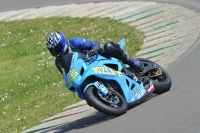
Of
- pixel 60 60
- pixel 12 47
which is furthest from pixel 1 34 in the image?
pixel 60 60

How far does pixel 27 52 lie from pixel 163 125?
995 cm

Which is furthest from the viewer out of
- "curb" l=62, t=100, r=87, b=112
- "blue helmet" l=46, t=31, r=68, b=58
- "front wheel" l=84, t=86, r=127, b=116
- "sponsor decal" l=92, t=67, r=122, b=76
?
"curb" l=62, t=100, r=87, b=112

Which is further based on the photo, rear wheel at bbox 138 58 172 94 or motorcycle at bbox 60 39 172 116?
rear wheel at bbox 138 58 172 94

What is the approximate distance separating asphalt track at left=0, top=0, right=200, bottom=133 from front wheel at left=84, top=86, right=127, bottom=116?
0.12 metres

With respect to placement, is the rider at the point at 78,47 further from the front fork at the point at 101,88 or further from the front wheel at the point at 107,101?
the front wheel at the point at 107,101

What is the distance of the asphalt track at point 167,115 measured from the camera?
289 inches

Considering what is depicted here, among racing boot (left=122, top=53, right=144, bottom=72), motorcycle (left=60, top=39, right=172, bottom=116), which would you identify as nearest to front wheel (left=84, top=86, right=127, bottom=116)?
motorcycle (left=60, top=39, right=172, bottom=116)

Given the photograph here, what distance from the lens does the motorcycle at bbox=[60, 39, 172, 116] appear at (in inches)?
344

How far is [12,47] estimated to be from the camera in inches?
693

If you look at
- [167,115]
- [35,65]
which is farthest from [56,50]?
[35,65]

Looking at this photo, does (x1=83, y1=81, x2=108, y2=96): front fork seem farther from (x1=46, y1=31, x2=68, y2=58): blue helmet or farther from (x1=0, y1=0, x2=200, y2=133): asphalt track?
(x1=46, y1=31, x2=68, y2=58): blue helmet

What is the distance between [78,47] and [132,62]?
94 cm

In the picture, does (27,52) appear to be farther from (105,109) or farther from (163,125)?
(163,125)

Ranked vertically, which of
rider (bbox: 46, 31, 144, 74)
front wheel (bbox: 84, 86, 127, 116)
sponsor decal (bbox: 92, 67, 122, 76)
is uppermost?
rider (bbox: 46, 31, 144, 74)
